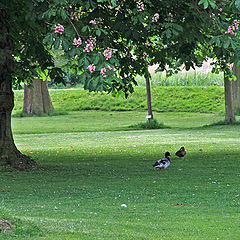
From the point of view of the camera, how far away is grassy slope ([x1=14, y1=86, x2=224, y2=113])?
49656 millimetres

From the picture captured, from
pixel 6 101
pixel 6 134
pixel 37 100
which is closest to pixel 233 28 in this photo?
pixel 6 101

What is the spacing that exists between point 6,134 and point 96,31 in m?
5.93

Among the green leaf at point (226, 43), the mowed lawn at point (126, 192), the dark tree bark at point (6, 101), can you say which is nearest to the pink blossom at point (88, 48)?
the mowed lawn at point (126, 192)

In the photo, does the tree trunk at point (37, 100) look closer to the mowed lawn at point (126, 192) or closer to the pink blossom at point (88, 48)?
the mowed lawn at point (126, 192)

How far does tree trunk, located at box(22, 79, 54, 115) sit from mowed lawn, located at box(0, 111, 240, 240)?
2236cm

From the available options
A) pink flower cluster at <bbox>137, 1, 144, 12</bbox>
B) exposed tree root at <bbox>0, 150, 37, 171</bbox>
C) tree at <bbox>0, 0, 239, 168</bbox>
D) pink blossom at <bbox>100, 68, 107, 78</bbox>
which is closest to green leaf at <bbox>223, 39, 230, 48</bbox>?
tree at <bbox>0, 0, 239, 168</bbox>

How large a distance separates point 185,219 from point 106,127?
2824 cm

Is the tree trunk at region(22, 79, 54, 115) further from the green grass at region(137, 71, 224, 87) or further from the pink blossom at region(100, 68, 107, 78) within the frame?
the pink blossom at region(100, 68, 107, 78)

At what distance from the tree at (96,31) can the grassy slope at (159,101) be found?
32515 millimetres

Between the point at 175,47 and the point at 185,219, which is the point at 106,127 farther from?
the point at 185,219

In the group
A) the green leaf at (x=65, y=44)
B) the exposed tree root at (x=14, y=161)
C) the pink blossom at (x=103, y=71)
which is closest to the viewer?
the pink blossom at (x=103, y=71)

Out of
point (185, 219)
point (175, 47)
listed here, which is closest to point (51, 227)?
point (185, 219)

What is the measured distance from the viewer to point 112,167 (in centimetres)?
1548

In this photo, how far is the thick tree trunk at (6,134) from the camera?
1428cm
